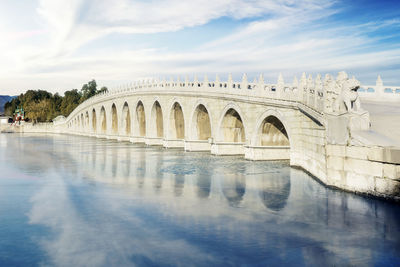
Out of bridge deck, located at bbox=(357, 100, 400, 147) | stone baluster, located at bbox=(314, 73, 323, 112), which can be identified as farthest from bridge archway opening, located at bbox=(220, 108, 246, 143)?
stone baluster, located at bbox=(314, 73, 323, 112)

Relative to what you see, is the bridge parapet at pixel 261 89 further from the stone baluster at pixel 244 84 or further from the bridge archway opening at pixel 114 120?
the bridge archway opening at pixel 114 120

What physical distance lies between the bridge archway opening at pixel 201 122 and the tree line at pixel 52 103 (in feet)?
271

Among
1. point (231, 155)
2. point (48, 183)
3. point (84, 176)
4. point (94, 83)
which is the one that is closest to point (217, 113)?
point (231, 155)

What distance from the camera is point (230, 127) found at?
30141mm

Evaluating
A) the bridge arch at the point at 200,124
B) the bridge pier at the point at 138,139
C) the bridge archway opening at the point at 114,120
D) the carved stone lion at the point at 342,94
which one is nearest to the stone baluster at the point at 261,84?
the carved stone lion at the point at 342,94

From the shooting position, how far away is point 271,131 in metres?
25.7

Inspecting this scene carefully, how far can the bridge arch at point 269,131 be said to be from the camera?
24.6 m

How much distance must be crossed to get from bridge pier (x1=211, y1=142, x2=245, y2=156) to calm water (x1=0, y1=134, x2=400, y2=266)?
30.7 feet

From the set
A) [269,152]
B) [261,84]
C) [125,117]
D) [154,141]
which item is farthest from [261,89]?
[125,117]

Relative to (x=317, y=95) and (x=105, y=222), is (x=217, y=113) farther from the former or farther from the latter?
(x=105, y=222)

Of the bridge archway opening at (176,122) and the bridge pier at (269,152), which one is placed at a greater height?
the bridge archway opening at (176,122)

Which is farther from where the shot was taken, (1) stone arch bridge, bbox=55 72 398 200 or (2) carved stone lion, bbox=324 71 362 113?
(1) stone arch bridge, bbox=55 72 398 200

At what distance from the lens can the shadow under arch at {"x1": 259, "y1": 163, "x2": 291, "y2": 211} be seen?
1423cm

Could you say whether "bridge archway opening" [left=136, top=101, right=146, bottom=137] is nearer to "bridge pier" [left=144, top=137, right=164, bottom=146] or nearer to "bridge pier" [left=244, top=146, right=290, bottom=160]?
"bridge pier" [left=144, top=137, right=164, bottom=146]
